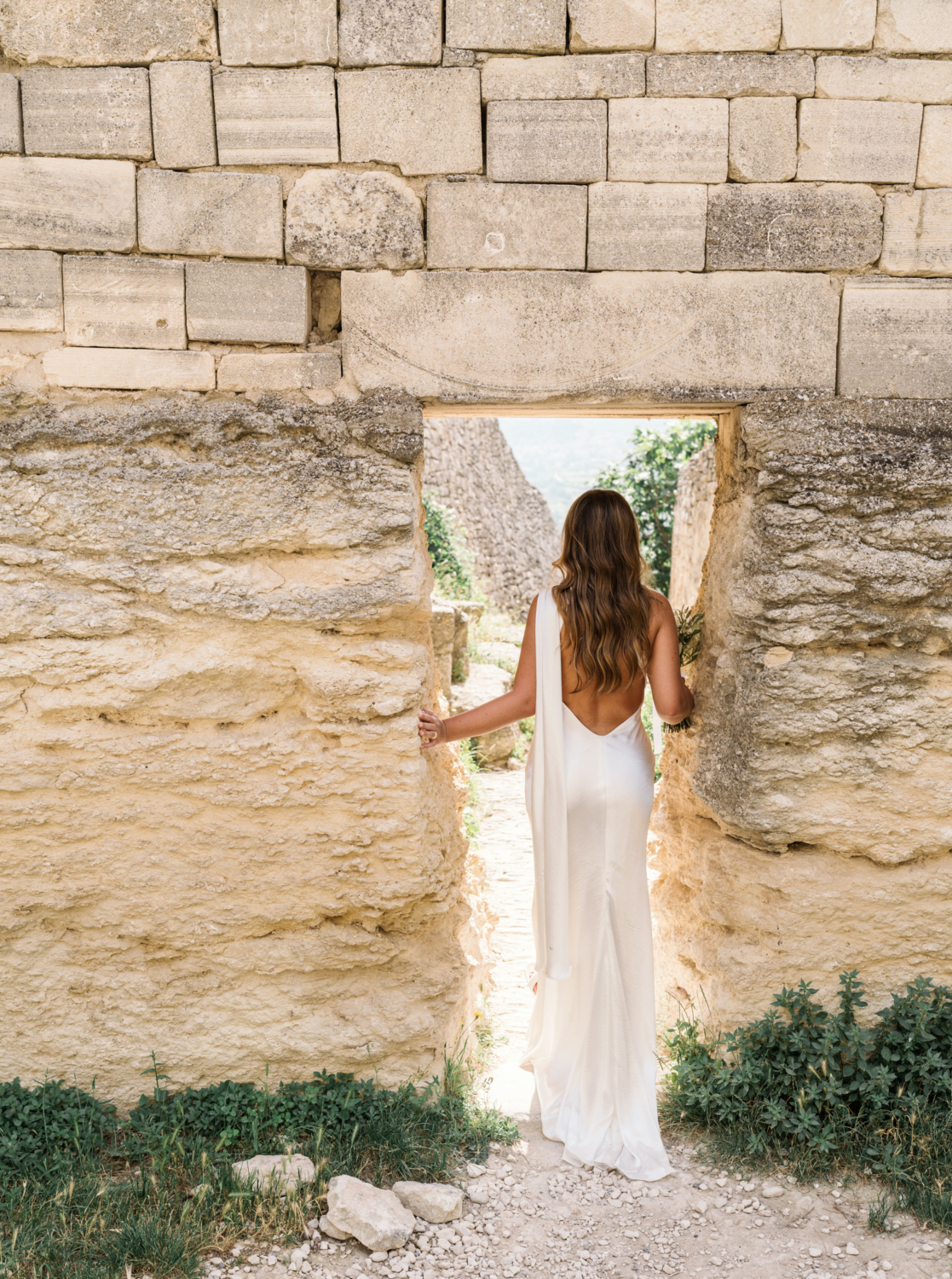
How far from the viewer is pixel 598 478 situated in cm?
1395

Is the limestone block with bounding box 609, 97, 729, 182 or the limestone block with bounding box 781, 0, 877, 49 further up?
the limestone block with bounding box 781, 0, 877, 49

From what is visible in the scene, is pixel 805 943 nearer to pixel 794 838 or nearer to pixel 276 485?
pixel 794 838

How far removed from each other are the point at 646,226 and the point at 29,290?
2.02 m

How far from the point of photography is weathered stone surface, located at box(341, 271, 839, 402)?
116 inches

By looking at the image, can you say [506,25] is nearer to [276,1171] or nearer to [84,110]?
[84,110]

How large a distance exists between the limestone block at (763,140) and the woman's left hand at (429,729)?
6.74 ft

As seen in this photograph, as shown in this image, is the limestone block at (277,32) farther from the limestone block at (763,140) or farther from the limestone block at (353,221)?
the limestone block at (763,140)

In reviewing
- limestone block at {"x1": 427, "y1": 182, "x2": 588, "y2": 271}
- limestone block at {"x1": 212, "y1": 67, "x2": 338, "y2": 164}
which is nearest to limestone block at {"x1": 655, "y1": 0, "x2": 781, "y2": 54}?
limestone block at {"x1": 427, "y1": 182, "x2": 588, "y2": 271}

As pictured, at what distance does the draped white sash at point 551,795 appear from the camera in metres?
3.16

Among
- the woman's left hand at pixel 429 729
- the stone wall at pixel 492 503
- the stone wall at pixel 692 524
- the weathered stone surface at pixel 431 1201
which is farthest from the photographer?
the stone wall at pixel 492 503

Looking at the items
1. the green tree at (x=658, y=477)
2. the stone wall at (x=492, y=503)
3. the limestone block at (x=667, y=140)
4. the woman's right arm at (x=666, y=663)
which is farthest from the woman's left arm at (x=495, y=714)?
the stone wall at (x=492, y=503)

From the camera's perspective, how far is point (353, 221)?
291cm

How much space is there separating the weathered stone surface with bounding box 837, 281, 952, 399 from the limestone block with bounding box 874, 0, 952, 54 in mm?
724

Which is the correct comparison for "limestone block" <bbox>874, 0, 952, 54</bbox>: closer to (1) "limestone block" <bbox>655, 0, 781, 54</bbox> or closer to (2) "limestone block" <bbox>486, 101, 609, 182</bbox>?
(1) "limestone block" <bbox>655, 0, 781, 54</bbox>
